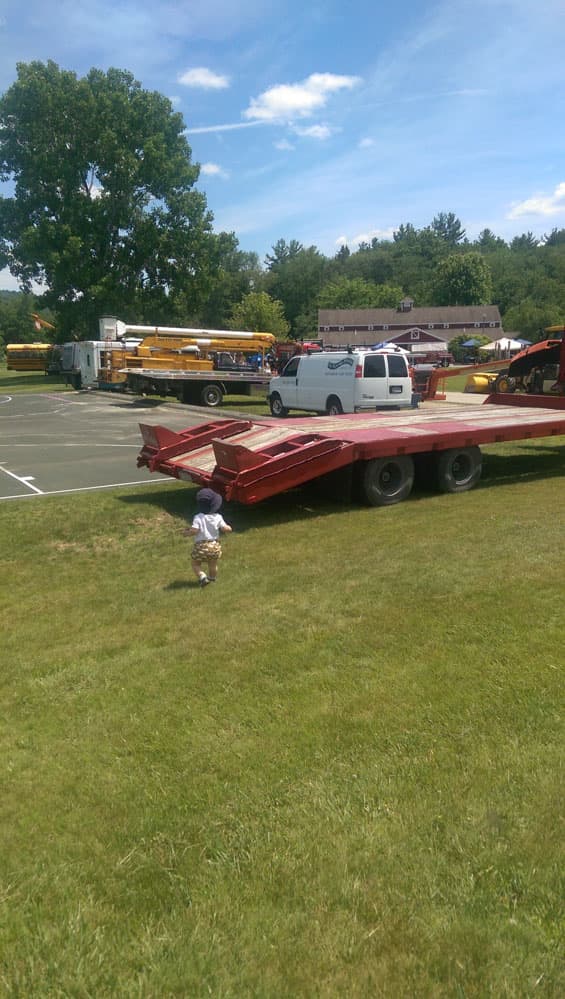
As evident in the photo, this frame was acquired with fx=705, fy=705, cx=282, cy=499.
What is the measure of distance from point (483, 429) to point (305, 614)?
5.74 m

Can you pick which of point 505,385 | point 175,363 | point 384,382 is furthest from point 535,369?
point 175,363

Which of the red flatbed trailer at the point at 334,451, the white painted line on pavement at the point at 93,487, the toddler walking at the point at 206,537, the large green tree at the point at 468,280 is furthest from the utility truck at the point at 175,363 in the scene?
the large green tree at the point at 468,280

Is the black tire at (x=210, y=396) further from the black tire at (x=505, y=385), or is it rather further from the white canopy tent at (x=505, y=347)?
the white canopy tent at (x=505, y=347)

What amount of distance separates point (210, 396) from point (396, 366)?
1040 centimetres

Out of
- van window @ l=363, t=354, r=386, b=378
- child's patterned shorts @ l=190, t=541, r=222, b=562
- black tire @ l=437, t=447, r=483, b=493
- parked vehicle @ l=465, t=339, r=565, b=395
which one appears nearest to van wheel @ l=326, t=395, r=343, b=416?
van window @ l=363, t=354, r=386, b=378

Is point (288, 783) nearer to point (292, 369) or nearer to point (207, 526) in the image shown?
point (207, 526)

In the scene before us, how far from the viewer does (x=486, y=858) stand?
2756mm

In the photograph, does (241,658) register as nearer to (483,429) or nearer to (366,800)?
(366,800)

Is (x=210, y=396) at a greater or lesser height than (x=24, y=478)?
greater

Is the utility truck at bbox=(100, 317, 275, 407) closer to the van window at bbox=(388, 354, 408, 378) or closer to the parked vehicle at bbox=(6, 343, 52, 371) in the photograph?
the van window at bbox=(388, 354, 408, 378)

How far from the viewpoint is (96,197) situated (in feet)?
140

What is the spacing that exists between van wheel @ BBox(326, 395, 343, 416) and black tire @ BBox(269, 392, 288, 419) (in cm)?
216

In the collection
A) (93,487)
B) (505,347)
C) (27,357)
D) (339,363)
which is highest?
(505,347)

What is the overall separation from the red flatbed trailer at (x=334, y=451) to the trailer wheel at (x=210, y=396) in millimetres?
15918
